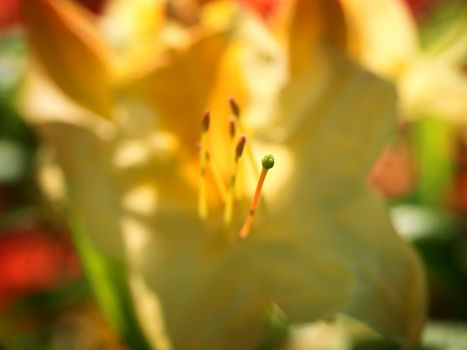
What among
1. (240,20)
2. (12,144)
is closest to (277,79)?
(240,20)

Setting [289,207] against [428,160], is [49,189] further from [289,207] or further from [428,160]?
[428,160]

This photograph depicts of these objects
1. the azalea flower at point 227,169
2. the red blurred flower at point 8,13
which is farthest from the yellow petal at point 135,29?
the red blurred flower at point 8,13

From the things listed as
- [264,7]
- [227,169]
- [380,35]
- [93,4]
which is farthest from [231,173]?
[93,4]

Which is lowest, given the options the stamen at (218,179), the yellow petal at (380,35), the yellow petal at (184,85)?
the stamen at (218,179)

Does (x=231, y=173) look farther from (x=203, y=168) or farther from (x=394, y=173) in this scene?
(x=394, y=173)

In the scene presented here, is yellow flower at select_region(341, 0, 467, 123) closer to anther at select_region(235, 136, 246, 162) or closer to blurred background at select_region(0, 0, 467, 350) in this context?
blurred background at select_region(0, 0, 467, 350)

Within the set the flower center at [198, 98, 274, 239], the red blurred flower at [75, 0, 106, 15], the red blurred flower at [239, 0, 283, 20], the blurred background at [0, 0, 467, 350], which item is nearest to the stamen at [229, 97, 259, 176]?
the flower center at [198, 98, 274, 239]

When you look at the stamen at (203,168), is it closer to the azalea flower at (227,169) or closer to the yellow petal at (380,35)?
the azalea flower at (227,169)

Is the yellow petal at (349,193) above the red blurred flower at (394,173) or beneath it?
beneath
